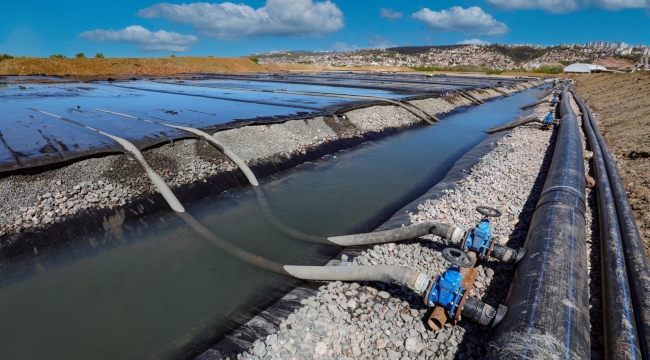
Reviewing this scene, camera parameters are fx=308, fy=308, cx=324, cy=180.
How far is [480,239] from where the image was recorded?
5.34 meters

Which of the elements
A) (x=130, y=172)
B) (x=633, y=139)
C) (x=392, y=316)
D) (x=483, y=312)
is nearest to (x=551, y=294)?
(x=483, y=312)

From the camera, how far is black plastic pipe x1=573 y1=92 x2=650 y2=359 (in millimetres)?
3566

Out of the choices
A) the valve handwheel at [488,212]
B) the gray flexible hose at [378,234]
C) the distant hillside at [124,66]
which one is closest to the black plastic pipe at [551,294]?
the valve handwheel at [488,212]

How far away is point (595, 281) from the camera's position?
16.8 feet

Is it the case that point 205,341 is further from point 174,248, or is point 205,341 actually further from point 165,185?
point 165,185

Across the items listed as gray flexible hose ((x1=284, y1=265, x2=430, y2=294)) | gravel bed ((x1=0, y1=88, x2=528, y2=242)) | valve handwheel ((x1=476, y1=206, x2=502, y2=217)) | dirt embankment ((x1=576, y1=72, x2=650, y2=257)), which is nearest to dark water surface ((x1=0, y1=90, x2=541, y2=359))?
gray flexible hose ((x1=284, y1=265, x2=430, y2=294))

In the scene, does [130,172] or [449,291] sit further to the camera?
[130,172]

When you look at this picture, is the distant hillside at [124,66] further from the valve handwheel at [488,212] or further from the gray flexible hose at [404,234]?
the valve handwheel at [488,212]

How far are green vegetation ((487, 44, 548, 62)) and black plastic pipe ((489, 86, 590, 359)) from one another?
591 feet

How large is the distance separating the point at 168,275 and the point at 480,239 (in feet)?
20.1

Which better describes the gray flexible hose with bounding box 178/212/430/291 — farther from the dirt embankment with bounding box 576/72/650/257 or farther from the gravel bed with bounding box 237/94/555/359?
the dirt embankment with bounding box 576/72/650/257

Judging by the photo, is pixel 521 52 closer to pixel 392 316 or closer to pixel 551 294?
pixel 551 294

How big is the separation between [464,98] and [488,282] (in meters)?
31.3

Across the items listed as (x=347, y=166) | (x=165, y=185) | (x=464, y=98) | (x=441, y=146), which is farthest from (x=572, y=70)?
(x=165, y=185)
